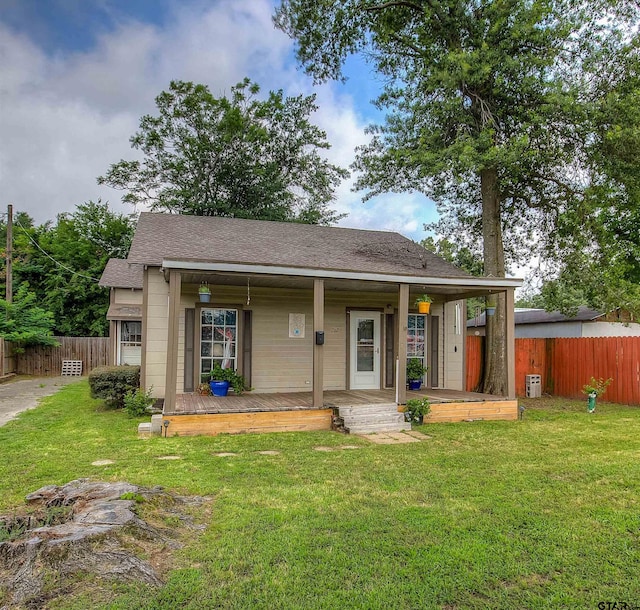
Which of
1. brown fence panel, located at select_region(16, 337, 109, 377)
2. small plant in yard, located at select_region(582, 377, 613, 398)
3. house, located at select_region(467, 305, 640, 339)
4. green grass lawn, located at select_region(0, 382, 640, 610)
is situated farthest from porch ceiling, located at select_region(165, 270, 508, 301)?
brown fence panel, located at select_region(16, 337, 109, 377)

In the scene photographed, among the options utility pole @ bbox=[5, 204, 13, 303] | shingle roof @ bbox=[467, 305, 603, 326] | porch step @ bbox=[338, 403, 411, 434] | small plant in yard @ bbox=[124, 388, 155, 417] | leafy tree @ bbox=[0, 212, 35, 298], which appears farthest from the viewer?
leafy tree @ bbox=[0, 212, 35, 298]

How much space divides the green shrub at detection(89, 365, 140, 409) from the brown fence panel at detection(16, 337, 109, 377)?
10.1 metres

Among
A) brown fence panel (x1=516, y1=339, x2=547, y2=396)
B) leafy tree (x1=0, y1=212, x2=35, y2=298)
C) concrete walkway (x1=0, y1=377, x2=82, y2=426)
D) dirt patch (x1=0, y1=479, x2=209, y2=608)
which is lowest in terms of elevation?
concrete walkway (x1=0, y1=377, x2=82, y2=426)

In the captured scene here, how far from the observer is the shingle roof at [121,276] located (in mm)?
14500

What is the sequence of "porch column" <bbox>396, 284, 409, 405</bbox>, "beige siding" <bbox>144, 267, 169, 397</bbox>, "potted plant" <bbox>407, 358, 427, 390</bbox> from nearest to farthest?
"porch column" <bbox>396, 284, 409, 405</bbox>, "beige siding" <bbox>144, 267, 169, 397</bbox>, "potted plant" <bbox>407, 358, 427, 390</bbox>

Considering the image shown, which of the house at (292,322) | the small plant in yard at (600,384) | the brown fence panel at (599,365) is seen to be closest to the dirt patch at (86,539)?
the house at (292,322)

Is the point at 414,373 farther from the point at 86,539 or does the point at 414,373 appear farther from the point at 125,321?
the point at 125,321

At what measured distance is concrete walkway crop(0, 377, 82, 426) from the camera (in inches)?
382

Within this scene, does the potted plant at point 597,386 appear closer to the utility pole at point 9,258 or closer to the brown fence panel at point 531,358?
the brown fence panel at point 531,358

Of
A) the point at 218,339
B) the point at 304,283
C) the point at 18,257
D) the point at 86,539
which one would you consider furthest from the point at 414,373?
the point at 18,257

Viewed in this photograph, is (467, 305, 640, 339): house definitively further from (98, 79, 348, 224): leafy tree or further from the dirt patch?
the dirt patch

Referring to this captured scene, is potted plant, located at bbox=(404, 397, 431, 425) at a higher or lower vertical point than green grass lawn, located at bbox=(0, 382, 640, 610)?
higher

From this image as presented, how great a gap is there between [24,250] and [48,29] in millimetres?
15977

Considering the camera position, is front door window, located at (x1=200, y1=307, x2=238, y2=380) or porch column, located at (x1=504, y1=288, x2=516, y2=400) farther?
front door window, located at (x1=200, y1=307, x2=238, y2=380)
